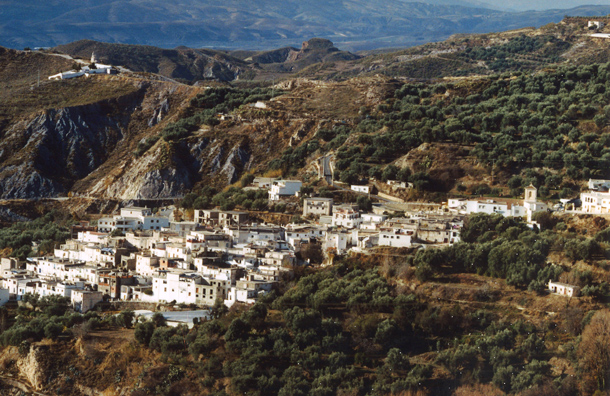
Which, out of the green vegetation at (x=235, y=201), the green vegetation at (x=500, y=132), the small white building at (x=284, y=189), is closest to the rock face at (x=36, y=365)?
the green vegetation at (x=235, y=201)

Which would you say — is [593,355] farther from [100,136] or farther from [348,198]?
[100,136]

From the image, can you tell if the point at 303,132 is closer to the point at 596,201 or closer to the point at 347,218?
the point at 347,218

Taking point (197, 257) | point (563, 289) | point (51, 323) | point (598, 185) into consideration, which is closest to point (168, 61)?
point (598, 185)

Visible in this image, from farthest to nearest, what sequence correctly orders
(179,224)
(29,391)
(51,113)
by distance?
(51,113) < (179,224) < (29,391)

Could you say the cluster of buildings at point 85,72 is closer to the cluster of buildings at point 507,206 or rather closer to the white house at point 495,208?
the cluster of buildings at point 507,206

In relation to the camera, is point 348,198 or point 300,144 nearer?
point 348,198

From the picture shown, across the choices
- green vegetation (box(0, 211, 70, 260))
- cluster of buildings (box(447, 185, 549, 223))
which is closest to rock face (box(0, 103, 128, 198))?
green vegetation (box(0, 211, 70, 260))

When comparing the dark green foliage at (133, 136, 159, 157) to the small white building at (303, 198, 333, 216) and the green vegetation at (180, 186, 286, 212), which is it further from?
the small white building at (303, 198, 333, 216)

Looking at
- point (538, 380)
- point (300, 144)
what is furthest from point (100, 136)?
point (538, 380)
